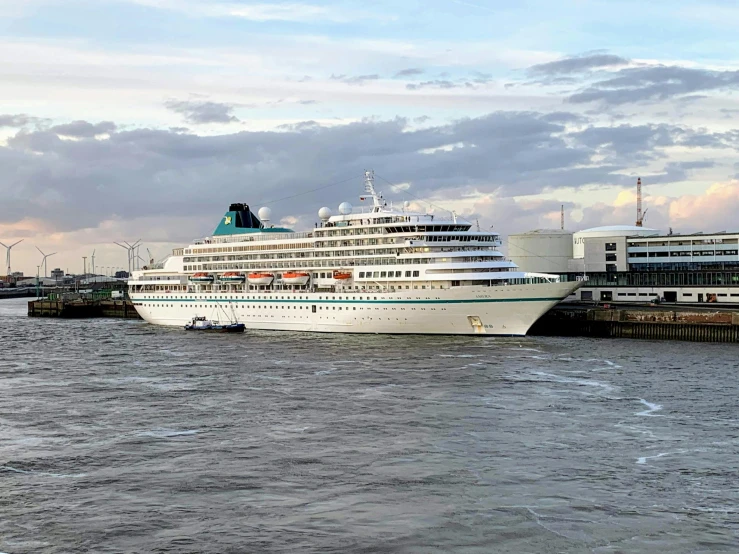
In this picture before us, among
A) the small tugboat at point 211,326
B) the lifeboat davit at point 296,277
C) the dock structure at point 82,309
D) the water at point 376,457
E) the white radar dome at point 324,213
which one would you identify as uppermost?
the white radar dome at point 324,213

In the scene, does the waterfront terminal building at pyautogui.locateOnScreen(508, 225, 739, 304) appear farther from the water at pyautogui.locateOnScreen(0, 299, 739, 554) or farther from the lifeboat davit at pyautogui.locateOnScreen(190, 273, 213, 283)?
the lifeboat davit at pyautogui.locateOnScreen(190, 273, 213, 283)

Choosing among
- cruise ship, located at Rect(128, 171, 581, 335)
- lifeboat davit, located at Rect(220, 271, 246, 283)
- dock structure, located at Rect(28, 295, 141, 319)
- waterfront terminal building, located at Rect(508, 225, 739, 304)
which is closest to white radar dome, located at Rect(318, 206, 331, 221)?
cruise ship, located at Rect(128, 171, 581, 335)

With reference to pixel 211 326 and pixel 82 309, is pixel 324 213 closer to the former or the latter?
pixel 211 326

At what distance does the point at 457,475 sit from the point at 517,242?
8352cm

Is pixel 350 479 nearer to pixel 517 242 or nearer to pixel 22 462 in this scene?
pixel 22 462

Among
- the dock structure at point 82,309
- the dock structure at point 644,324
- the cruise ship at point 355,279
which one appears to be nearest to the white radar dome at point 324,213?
the cruise ship at point 355,279

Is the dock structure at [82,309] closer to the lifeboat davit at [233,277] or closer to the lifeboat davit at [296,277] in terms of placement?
the lifeboat davit at [233,277]

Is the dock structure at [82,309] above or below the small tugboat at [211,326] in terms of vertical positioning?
above

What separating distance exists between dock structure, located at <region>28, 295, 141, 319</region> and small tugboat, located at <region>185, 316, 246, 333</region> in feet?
125

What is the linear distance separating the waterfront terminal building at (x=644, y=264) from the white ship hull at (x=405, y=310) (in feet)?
93.8

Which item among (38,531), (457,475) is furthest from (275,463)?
(38,531)

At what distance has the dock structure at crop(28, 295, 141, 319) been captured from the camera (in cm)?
12228

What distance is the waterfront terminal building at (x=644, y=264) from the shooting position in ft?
290

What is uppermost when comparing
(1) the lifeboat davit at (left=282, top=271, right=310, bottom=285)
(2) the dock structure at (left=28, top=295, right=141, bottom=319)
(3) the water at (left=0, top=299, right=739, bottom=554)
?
(1) the lifeboat davit at (left=282, top=271, right=310, bottom=285)
